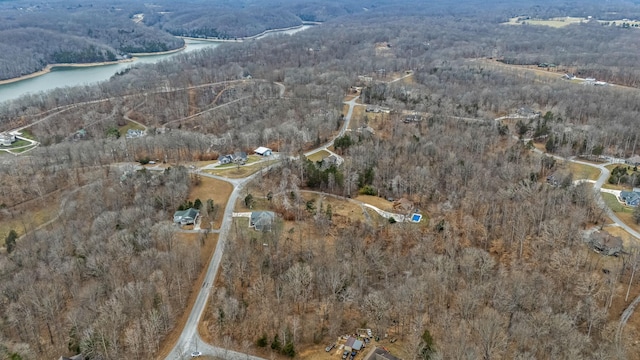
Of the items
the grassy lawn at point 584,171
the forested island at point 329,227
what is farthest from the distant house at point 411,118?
the grassy lawn at point 584,171

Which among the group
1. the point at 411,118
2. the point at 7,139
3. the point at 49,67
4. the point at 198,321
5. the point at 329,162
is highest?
the point at 49,67

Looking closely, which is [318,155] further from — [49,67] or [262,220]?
[49,67]

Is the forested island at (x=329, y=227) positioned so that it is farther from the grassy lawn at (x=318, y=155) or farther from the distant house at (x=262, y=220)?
the grassy lawn at (x=318, y=155)

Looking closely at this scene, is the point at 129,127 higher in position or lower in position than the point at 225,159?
lower

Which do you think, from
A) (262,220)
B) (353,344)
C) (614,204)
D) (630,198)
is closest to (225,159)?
(262,220)

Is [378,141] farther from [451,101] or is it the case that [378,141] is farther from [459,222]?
[451,101]

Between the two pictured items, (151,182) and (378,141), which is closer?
(151,182)

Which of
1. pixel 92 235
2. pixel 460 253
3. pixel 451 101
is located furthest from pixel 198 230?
pixel 451 101
